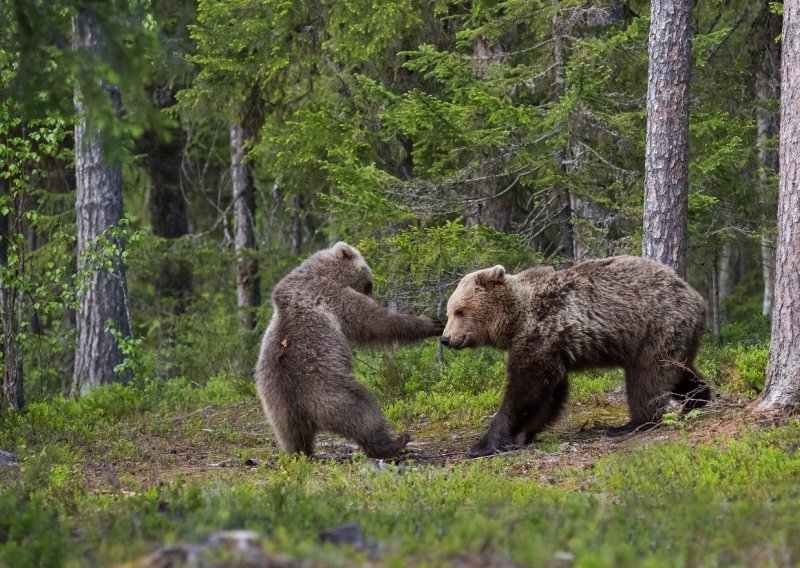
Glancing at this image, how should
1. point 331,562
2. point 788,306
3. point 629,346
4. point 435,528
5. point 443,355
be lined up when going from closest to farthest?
point 331,562, point 435,528, point 788,306, point 629,346, point 443,355

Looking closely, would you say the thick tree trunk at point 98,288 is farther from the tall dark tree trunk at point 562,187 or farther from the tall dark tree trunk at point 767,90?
the tall dark tree trunk at point 767,90

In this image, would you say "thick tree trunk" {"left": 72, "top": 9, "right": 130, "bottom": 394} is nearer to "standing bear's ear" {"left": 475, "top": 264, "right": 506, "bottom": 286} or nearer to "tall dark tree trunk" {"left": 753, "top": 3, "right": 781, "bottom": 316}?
"standing bear's ear" {"left": 475, "top": 264, "right": 506, "bottom": 286}

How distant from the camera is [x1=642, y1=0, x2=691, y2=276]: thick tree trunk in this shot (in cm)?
1141

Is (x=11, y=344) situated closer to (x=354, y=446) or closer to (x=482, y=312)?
(x=354, y=446)

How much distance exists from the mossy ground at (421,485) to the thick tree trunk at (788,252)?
42 centimetres

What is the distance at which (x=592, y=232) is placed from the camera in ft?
46.4

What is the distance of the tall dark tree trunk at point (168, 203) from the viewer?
79.5 feet

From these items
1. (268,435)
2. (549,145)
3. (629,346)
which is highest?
(549,145)

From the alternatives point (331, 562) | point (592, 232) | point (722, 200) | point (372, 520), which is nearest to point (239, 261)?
point (592, 232)

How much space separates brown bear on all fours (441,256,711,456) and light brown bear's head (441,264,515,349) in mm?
17

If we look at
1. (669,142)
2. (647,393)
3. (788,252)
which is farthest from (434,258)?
(788,252)

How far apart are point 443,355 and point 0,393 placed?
6.29 m

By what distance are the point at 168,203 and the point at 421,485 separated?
60.1 feet

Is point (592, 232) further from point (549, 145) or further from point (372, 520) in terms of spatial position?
point (372, 520)
